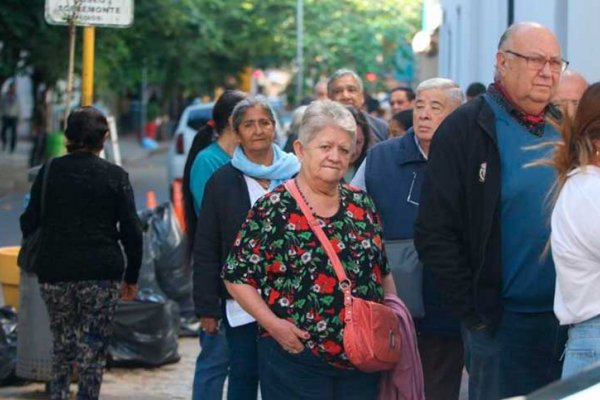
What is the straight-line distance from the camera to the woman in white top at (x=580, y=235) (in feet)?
15.3

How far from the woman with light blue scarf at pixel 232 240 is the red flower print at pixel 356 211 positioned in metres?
1.21

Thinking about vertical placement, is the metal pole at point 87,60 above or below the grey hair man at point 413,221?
above

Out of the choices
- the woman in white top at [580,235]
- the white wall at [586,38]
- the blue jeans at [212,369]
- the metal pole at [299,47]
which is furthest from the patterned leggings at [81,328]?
the metal pole at [299,47]

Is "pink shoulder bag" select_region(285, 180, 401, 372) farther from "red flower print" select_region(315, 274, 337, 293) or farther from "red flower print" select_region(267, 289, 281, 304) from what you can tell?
"red flower print" select_region(267, 289, 281, 304)

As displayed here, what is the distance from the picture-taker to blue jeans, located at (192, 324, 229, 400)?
7.23 m

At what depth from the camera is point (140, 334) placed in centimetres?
1003

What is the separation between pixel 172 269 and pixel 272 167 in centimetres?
498

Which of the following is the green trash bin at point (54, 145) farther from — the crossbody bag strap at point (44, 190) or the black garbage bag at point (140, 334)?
the crossbody bag strap at point (44, 190)

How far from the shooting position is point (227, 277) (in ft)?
18.2

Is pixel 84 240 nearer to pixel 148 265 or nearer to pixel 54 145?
pixel 148 265

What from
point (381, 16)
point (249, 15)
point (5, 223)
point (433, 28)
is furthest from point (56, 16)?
point (381, 16)

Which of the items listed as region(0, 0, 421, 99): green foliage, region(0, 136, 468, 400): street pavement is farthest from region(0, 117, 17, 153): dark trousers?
region(0, 0, 421, 99): green foliage

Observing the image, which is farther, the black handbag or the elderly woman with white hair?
the black handbag

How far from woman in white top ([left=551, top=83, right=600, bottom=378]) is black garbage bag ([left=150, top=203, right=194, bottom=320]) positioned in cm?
702
